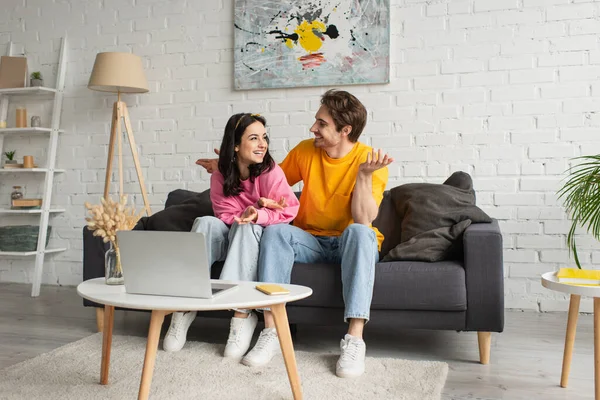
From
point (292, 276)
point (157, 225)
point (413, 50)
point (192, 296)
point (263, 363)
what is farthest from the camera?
point (413, 50)

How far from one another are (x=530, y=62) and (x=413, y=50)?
0.64m

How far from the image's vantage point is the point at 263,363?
85.7 inches

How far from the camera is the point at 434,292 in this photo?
2.28 meters

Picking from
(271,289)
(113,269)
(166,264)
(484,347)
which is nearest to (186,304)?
(166,264)

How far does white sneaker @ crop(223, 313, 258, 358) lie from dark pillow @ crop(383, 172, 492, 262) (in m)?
0.64

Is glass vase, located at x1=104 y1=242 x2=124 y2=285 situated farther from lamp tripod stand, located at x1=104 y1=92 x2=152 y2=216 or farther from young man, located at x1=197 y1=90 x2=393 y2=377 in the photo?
lamp tripod stand, located at x1=104 y1=92 x2=152 y2=216

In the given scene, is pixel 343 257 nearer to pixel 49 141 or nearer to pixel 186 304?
pixel 186 304

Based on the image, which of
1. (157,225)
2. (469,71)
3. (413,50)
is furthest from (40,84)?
(469,71)

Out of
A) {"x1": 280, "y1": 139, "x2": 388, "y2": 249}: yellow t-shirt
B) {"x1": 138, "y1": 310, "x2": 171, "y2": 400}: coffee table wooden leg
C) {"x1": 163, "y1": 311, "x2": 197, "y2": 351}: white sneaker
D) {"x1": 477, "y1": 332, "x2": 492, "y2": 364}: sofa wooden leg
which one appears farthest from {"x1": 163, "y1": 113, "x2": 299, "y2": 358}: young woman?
{"x1": 477, "y1": 332, "x2": 492, "y2": 364}: sofa wooden leg

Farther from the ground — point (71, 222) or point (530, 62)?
point (530, 62)

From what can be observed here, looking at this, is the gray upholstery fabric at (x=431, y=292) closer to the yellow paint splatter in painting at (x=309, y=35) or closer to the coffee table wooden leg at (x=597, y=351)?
the coffee table wooden leg at (x=597, y=351)

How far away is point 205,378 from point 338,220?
0.90m

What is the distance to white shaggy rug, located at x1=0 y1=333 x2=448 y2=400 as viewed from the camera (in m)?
1.89

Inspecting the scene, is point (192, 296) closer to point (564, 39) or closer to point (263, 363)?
point (263, 363)
